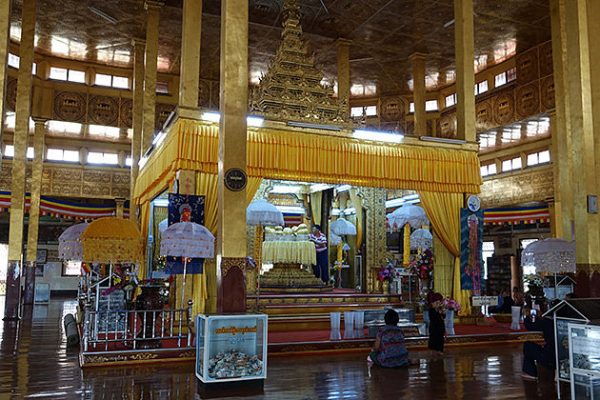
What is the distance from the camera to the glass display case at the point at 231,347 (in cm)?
535

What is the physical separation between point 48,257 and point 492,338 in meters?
18.5

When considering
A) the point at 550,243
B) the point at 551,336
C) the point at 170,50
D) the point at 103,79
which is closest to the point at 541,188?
the point at 550,243

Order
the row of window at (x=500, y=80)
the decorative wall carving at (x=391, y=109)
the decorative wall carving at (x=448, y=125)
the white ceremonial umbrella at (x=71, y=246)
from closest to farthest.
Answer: the white ceremonial umbrella at (x=71, y=246), the row of window at (x=500, y=80), the decorative wall carving at (x=448, y=125), the decorative wall carving at (x=391, y=109)

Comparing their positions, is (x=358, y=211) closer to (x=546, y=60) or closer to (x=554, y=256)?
(x=554, y=256)

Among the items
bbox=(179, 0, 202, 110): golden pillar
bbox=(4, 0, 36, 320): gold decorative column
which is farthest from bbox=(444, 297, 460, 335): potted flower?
bbox=(4, 0, 36, 320): gold decorative column

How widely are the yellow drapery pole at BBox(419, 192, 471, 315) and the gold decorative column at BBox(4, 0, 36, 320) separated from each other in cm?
904

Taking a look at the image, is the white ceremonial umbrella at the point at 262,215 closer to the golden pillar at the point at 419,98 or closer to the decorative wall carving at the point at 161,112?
the golden pillar at the point at 419,98

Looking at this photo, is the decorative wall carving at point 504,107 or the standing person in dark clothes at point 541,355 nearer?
the standing person in dark clothes at point 541,355

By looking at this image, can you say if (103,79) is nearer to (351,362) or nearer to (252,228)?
(252,228)

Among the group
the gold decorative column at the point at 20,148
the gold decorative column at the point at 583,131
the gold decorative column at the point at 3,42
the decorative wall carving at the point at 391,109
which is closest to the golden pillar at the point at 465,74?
the gold decorative column at the point at 583,131

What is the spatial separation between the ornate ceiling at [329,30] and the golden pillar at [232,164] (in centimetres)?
737

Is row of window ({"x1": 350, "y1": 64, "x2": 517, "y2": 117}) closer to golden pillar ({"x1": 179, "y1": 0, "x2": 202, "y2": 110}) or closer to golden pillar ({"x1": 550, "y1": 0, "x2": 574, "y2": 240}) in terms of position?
golden pillar ({"x1": 550, "y1": 0, "x2": 574, "y2": 240})

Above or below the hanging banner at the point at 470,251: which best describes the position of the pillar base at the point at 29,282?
below

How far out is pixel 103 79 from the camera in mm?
18141
